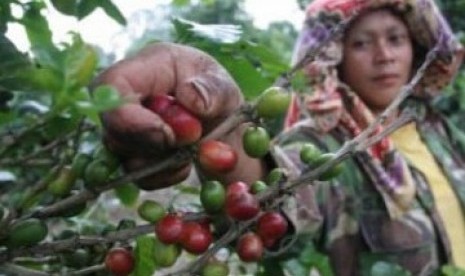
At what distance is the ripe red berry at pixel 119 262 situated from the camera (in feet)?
2.44

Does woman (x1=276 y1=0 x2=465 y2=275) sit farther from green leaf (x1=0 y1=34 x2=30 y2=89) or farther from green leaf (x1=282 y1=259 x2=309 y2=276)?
green leaf (x1=0 y1=34 x2=30 y2=89)

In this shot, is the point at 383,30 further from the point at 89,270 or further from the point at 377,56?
the point at 89,270

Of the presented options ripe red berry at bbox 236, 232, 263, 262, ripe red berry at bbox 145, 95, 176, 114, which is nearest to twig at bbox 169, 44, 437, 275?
ripe red berry at bbox 236, 232, 263, 262

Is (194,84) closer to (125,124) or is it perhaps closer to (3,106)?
(125,124)

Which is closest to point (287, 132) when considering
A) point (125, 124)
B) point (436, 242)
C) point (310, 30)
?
point (310, 30)

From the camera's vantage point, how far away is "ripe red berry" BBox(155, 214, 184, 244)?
726 mm

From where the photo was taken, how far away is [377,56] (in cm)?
202

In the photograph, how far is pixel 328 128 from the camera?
2016 millimetres

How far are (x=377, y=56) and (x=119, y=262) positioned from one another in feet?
4.45

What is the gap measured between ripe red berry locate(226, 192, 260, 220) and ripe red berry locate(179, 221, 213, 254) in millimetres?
27

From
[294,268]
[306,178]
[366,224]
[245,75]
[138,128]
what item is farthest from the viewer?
[366,224]

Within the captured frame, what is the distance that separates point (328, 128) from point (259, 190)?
1.25m

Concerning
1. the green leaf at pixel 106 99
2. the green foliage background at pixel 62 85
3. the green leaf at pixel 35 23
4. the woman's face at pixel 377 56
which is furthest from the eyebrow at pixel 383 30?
the green leaf at pixel 106 99

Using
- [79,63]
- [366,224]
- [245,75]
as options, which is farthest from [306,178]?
[366,224]
